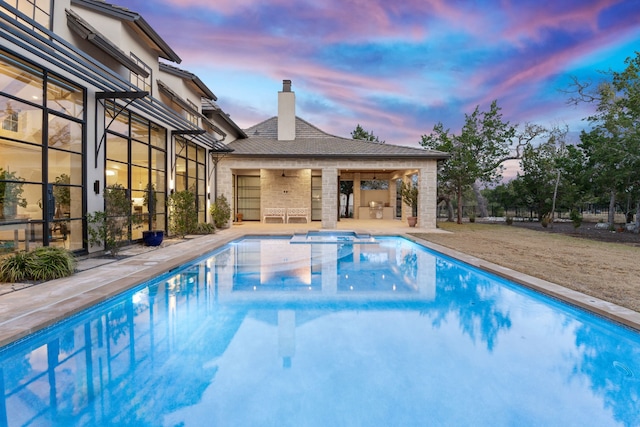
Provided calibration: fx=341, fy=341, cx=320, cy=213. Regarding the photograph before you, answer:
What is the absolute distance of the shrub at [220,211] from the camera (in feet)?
48.0

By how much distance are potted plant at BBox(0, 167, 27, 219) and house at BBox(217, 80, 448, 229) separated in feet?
31.0

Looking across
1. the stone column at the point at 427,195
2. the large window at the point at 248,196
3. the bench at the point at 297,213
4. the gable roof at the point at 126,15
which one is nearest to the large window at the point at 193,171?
the gable roof at the point at 126,15

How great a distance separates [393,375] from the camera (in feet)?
10.3

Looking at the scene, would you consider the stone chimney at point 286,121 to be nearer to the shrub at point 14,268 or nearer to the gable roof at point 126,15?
the gable roof at point 126,15

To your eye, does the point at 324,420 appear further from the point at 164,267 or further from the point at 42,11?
the point at 42,11

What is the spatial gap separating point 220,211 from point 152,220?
447 centimetres

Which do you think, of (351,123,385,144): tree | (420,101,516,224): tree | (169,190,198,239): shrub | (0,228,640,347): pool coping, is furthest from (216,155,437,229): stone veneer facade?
(351,123,385,144): tree

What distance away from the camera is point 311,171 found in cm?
1955

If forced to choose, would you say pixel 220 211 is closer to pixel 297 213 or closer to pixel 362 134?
pixel 297 213

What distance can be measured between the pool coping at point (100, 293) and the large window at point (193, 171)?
188 inches

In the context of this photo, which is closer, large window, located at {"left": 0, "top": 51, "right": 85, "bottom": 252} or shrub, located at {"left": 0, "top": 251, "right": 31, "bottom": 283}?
shrub, located at {"left": 0, "top": 251, "right": 31, "bottom": 283}

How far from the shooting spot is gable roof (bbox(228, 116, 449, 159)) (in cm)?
1495

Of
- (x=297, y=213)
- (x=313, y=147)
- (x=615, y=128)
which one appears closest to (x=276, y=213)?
(x=297, y=213)

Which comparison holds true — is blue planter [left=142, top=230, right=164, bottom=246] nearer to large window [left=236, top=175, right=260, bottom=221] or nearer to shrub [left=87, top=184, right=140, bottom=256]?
shrub [left=87, top=184, right=140, bottom=256]
